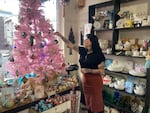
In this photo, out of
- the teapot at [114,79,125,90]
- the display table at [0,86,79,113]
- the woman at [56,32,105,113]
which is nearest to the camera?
the display table at [0,86,79,113]

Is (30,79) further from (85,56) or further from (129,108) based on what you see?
(129,108)

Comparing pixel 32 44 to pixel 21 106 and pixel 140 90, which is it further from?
pixel 140 90

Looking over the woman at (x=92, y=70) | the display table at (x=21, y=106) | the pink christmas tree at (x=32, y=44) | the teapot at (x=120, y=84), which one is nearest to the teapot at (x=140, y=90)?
the teapot at (x=120, y=84)

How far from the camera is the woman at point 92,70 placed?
225cm

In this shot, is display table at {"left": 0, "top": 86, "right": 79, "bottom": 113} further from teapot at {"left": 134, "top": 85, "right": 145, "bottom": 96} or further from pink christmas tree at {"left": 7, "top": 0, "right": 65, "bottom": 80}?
teapot at {"left": 134, "top": 85, "right": 145, "bottom": 96}

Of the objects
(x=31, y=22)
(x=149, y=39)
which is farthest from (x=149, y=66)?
(x=31, y=22)

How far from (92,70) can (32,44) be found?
93 cm

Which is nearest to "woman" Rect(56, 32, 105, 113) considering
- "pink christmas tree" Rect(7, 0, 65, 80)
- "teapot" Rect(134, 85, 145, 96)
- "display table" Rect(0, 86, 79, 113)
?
"pink christmas tree" Rect(7, 0, 65, 80)

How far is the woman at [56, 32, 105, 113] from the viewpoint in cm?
225

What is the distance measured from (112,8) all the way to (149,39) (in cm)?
97

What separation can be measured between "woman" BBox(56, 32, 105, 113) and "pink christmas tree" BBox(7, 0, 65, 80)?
0.31m

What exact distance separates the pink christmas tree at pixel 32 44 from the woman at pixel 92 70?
1.03 ft

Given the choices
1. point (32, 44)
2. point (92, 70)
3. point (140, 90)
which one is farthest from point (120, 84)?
point (32, 44)

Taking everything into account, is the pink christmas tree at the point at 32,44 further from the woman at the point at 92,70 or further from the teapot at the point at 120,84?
the teapot at the point at 120,84
